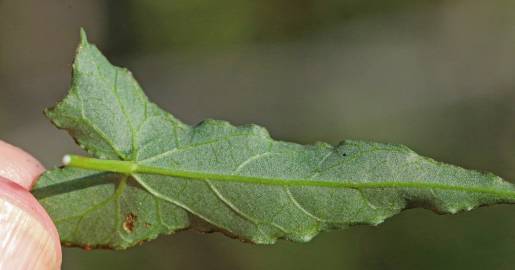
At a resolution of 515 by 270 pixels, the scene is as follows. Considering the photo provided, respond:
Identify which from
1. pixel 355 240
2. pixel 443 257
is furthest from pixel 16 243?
pixel 443 257

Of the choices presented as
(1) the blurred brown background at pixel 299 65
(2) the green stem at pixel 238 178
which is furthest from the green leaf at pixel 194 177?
(1) the blurred brown background at pixel 299 65

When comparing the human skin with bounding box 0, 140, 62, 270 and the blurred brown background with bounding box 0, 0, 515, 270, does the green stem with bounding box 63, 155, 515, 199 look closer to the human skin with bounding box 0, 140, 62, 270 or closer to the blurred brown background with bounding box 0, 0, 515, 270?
the human skin with bounding box 0, 140, 62, 270

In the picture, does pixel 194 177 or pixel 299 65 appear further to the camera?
pixel 299 65

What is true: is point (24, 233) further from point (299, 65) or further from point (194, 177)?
point (299, 65)

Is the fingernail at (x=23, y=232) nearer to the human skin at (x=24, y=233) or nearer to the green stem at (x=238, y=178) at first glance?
the human skin at (x=24, y=233)

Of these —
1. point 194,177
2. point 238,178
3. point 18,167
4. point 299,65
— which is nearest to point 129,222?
point 194,177
